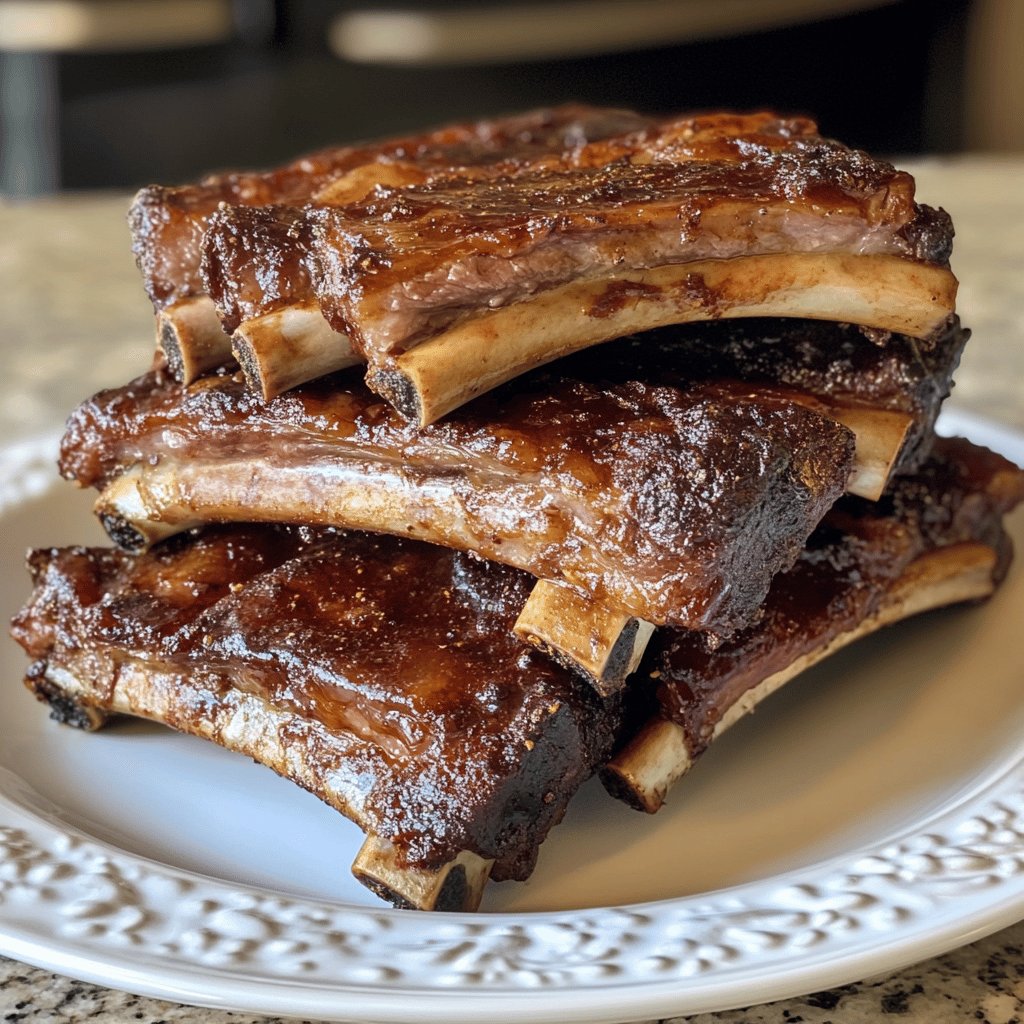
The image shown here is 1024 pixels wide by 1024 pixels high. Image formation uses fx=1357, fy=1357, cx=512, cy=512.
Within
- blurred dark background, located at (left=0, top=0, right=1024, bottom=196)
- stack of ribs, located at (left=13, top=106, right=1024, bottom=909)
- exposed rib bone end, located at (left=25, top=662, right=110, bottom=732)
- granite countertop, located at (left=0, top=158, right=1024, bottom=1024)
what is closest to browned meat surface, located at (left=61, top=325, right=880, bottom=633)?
stack of ribs, located at (left=13, top=106, right=1024, bottom=909)

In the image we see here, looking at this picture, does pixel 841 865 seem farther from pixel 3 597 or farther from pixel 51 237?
pixel 51 237

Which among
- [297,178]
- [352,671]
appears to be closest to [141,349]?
[297,178]

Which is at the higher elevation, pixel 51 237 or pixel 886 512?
pixel 886 512

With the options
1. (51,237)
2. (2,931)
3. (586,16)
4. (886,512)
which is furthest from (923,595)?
(586,16)

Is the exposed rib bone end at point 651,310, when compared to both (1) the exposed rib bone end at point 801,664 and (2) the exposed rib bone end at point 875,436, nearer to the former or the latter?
(2) the exposed rib bone end at point 875,436

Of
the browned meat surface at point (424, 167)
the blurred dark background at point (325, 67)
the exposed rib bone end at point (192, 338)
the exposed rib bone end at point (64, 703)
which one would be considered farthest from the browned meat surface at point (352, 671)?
the blurred dark background at point (325, 67)

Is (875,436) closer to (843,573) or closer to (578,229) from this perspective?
(843,573)
